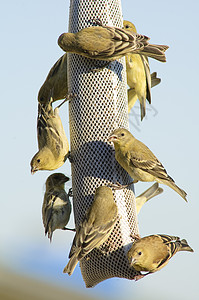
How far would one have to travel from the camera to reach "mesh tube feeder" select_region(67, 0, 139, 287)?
8.88 m

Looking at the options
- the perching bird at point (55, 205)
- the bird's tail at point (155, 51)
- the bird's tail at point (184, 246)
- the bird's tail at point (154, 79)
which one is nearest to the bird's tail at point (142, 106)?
the bird's tail at point (154, 79)

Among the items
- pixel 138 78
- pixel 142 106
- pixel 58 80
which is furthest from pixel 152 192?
pixel 58 80

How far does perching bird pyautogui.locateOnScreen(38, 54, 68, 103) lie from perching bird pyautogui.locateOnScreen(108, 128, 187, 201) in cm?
184

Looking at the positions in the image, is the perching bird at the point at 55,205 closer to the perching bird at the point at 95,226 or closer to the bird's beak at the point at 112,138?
the perching bird at the point at 95,226

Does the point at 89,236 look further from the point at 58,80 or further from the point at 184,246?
the point at 58,80

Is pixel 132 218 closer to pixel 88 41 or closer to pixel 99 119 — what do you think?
pixel 99 119

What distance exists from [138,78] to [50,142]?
6.21 feet

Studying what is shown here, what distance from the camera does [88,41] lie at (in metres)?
8.73

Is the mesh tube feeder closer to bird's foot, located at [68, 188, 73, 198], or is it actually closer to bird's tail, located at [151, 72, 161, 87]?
bird's foot, located at [68, 188, 73, 198]

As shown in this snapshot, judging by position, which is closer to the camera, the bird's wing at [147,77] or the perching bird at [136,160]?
the perching bird at [136,160]

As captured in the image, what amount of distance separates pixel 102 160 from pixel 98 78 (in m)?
1.08

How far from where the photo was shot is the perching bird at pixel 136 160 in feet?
28.9

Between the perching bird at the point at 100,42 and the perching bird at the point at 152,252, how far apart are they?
2.37 meters

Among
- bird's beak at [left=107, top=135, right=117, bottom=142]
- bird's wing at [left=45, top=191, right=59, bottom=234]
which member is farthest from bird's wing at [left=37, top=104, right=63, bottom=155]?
bird's beak at [left=107, top=135, right=117, bottom=142]
